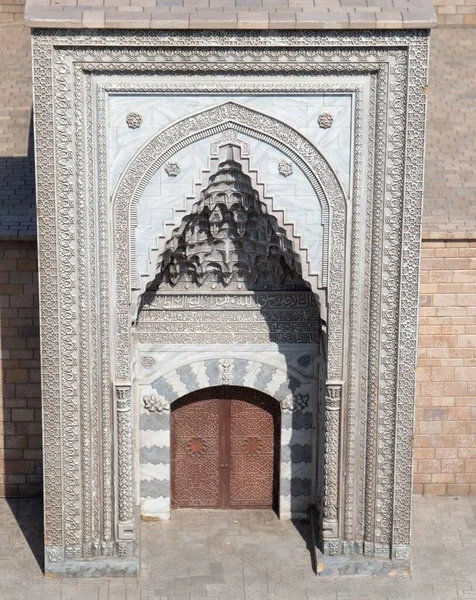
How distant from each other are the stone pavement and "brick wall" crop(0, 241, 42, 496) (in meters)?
0.36

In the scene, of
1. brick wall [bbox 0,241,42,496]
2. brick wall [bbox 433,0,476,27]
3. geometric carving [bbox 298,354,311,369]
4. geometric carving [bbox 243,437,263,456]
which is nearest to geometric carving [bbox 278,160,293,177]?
geometric carving [bbox 298,354,311,369]

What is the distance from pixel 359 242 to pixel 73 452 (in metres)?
3.07

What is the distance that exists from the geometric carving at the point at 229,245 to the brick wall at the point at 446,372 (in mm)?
1475

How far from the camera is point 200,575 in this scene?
929cm

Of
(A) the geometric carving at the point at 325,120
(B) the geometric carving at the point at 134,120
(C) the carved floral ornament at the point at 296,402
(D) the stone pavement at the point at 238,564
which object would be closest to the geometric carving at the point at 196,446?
(D) the stone pavement at the point at 238,564

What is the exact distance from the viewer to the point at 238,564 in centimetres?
946

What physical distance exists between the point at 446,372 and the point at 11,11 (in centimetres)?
702

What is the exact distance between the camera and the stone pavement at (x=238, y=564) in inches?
356

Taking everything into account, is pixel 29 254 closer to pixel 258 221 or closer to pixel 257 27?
pixel 258 221

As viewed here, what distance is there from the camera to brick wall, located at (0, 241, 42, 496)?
32.7 ft

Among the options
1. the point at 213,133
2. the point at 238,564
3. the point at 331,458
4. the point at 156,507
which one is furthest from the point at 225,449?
the point at 213,133

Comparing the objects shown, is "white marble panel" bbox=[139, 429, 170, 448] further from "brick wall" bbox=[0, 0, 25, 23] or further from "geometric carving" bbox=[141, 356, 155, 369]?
"brick wall" bbox=[0, 0, 25, 23]

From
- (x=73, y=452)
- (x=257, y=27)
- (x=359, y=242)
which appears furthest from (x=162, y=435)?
(x=257, y=27)

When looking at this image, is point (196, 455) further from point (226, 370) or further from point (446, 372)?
point (446, 372)
